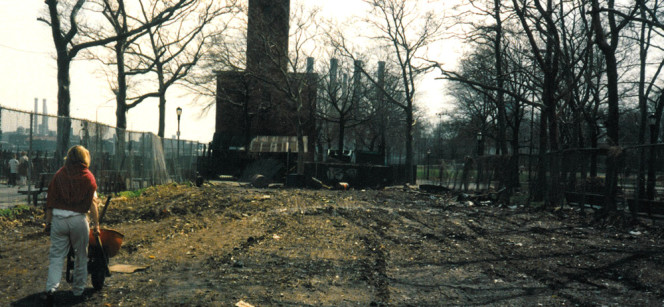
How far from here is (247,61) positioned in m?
38.5

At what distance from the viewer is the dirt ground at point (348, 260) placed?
6.13m

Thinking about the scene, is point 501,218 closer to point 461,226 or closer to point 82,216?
point 461,226

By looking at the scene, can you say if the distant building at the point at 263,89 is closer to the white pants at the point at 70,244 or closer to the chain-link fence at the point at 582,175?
the chain-link fence at the point at 582,175

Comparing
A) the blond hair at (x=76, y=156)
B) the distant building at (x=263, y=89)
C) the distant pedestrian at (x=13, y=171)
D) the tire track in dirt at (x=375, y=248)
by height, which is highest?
the distant building at (x=263, y=89)

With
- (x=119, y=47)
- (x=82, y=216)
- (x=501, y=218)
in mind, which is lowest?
(x=501, y=218)

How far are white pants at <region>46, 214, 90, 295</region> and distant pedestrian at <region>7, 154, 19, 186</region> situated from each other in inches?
299

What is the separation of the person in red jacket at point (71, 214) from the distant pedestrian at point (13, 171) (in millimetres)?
7580

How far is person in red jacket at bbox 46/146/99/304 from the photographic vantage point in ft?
18.0

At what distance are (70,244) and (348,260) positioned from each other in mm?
4056

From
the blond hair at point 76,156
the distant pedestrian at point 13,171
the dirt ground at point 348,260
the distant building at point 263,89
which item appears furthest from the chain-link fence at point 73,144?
the distant building at point 263,89

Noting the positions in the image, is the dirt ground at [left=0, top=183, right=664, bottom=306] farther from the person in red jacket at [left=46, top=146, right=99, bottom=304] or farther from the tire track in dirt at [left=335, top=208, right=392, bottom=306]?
the person in red jacket at [left=46, top=146, right=99, bottom=304]

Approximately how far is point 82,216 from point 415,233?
774 cm

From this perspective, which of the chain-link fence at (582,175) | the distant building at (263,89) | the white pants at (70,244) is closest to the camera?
the white pants at (70,244)

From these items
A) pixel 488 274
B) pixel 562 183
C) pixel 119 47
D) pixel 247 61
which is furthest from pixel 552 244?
pixel 247 61
